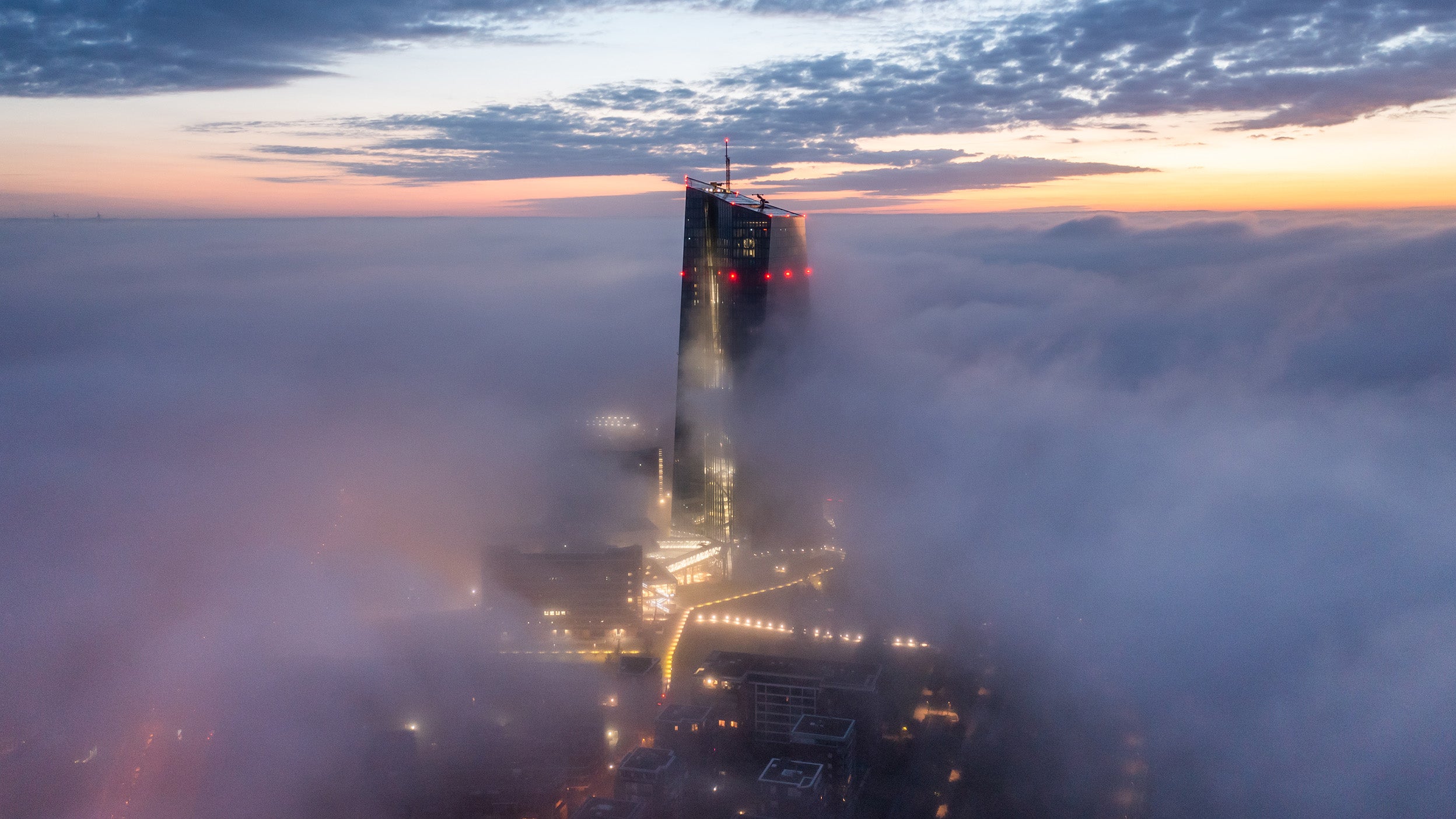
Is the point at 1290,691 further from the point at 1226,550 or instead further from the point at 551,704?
the point at 551,704

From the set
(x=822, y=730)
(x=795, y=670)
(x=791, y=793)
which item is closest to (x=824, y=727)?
(x=822, y=730)

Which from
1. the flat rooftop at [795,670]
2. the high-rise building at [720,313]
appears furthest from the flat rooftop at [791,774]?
the high-rise building at [720,313]

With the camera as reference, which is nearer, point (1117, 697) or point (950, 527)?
point (1117, 697)

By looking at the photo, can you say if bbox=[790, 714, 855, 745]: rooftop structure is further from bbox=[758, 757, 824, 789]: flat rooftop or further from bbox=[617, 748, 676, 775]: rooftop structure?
bbox=[617, 748, 676, 775]: rooftop structure

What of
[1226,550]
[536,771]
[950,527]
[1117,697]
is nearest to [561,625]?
[536,771]

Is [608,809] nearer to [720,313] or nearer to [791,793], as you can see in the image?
[791,793]

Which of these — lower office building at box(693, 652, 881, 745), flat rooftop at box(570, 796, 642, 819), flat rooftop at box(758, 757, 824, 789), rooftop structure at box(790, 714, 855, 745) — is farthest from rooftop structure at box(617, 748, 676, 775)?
rooftop structure at box(790, 714, 855, 745)
